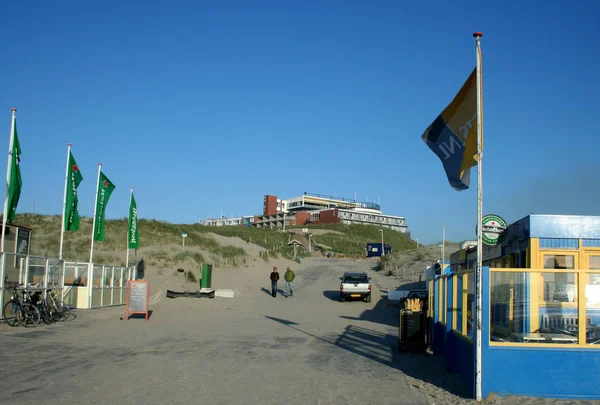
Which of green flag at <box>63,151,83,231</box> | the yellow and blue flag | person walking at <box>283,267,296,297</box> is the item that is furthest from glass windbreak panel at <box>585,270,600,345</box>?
person walking at <box>283,267,296,297</box>

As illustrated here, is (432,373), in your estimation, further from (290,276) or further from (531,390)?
(290,276)

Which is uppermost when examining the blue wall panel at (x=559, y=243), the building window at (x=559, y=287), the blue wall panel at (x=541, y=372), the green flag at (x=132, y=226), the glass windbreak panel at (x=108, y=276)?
the green flag at (x=132, y=226)

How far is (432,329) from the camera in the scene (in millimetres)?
16234

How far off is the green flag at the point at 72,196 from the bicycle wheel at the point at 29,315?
6.73m

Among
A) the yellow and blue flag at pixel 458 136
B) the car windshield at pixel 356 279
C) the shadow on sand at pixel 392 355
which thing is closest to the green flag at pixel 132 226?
the car windshield at pixel 356 279

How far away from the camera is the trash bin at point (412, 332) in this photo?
49.8 ft

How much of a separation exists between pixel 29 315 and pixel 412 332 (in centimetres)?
1172

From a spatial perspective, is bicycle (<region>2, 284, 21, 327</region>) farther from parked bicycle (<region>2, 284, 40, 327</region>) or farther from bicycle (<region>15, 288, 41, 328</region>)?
bicycle (<region>15, 288, 41, 328</region>)

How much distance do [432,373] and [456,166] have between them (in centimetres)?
453

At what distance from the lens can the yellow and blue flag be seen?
9.99m

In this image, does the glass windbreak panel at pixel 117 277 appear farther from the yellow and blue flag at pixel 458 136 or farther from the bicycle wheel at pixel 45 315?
the yellow and blue flag at pixel 458 136

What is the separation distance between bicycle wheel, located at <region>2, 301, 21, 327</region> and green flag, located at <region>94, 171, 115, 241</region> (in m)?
9.24

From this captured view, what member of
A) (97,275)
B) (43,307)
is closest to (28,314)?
(43,307)

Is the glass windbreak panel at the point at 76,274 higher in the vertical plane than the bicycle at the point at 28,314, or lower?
higher
